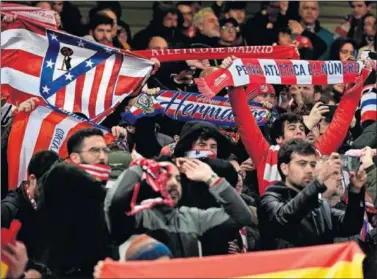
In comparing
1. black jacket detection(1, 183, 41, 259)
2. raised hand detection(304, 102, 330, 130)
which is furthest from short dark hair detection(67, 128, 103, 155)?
raised hand detection(304, 102, 330, 130)

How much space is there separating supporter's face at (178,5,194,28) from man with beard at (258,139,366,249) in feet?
21.0

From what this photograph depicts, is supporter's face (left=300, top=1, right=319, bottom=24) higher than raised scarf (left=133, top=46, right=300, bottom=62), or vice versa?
raised scarf (left=133, top=46, right=300, bottom=62)

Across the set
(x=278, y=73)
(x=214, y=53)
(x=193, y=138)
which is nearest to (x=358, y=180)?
(x=193, y=138)

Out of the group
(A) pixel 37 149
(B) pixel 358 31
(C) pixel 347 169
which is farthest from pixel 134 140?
(B) pixel 358 31

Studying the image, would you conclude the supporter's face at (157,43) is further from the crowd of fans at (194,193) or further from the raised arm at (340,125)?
the raised arm at (340,125)

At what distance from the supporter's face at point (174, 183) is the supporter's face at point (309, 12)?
8148 millimetres

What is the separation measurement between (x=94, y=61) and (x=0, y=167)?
204 centimetres

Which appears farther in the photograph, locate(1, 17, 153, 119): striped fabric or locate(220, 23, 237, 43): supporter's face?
locate(220, 23, 237, 43): supporter's face

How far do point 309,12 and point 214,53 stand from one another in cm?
372

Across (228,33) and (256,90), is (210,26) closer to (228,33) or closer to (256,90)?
(228,33)

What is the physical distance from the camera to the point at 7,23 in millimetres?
13656

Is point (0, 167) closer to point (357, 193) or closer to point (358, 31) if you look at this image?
point (357, 193)

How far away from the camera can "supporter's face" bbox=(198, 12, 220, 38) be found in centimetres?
1653

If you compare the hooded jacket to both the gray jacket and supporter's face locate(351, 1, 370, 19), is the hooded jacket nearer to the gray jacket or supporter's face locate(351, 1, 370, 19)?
the gray jacket
